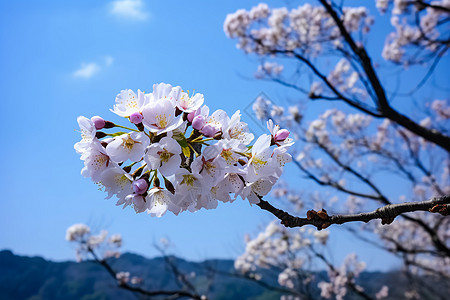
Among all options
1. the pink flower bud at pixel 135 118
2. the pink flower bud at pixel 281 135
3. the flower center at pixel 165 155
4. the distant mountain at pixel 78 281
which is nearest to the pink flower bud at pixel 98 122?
the pink flower bud at pixel 135 118

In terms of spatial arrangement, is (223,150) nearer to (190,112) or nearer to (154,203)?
(190,112)

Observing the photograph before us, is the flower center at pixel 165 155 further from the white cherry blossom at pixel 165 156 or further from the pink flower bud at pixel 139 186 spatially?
the pink flower bud at pixel 139 186

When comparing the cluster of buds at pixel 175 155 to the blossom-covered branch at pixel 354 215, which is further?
the blossom-covered branch at pixel 354 215

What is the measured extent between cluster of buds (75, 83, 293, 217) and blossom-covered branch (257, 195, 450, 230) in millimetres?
140

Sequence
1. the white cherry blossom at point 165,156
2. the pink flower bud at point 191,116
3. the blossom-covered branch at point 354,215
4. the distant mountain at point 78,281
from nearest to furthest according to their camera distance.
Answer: the white cherry blossom at point 165,156
the pink flower bud at point 191,116
the blossom-covered branch at point 354,215
the distant mountain at point 78,281

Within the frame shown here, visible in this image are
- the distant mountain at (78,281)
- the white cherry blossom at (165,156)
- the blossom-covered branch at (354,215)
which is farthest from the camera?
the distant mountain at (78,281)

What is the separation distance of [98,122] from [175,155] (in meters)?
0.30

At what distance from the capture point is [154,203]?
1146 mm

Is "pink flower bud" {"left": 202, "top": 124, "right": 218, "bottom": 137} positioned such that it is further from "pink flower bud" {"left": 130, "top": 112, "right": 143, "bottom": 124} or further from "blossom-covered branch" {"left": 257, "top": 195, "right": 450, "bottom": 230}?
"blossom-covered branch" {"left": 257, "top": 195, "right": 450, "bottom": 230}

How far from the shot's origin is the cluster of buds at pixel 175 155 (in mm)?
1036

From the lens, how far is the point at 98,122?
113 cm

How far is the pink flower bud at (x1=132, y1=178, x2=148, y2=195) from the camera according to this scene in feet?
3.55

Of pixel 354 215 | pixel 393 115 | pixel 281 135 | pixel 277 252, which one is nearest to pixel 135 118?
pixel 281 135

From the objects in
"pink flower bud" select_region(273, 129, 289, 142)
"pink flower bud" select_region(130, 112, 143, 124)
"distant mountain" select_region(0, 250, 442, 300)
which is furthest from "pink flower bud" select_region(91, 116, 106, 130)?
"distant mountain" select_region(0, 250, 442, 300)
